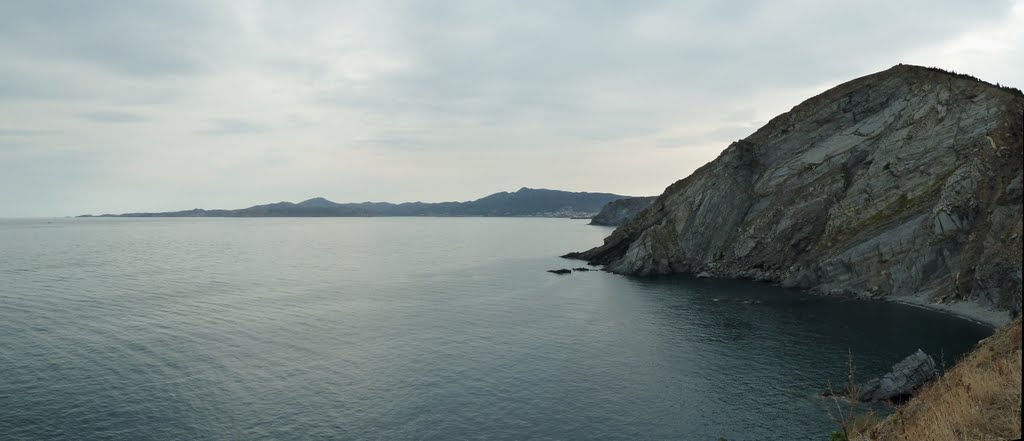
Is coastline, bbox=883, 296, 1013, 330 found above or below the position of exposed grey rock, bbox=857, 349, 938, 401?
above

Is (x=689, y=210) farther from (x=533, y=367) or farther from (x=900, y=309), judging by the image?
(x=533, y=367)

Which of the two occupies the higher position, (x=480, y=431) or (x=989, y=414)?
(x=989, y=414)

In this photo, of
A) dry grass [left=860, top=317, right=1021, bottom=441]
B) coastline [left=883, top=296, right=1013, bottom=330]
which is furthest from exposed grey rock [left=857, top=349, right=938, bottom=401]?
coastline [left=883, top=296, right=1013, bottom=330]

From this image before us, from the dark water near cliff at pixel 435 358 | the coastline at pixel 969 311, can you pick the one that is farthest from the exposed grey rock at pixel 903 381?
the coastline at pixel 969 311

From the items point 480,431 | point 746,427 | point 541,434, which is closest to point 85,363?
point 480,431

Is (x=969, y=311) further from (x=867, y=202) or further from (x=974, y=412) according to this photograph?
(x=974, y=412)

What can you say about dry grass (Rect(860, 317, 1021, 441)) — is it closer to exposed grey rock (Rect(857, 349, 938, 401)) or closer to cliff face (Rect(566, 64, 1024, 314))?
exposed grey rock (Rect(857, 349, 938, 401))
